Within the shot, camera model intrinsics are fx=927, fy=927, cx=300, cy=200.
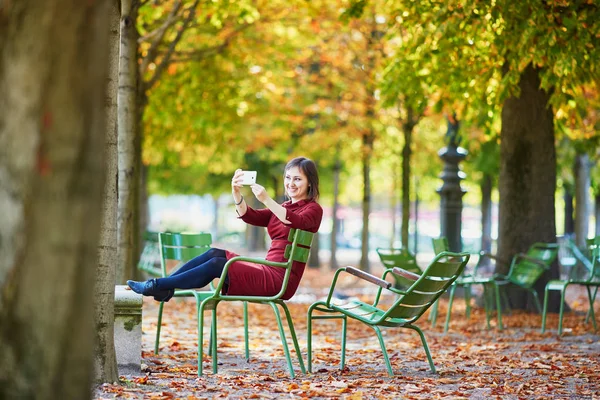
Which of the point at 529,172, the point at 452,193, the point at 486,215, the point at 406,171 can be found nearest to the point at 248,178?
the point at 529,172

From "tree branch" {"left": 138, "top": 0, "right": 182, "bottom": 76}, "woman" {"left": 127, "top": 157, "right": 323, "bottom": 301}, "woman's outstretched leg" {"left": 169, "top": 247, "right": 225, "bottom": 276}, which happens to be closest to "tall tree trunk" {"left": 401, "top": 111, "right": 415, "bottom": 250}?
"tree branch" {"left": 138, "top": 0, "right": 182, "bottom": 76}

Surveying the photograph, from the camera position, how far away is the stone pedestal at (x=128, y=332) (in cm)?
681

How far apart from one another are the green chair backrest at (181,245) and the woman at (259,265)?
4.91ft

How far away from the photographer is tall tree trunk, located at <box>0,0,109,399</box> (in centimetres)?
312

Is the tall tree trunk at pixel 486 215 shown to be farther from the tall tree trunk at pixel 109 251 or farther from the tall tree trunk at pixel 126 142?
the tall tree trunk at pixel 109 251

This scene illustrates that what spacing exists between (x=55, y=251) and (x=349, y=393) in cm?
328

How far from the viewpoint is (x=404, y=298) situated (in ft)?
22.3

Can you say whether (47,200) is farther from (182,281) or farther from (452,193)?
(452,193)

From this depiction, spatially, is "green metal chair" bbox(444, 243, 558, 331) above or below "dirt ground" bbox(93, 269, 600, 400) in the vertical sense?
above

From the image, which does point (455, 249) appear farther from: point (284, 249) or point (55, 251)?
point (55, 251)

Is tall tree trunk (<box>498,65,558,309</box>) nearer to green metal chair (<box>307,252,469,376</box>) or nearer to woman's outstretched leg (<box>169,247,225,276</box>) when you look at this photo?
green metal chair (<box>307,252,469,376</box>)

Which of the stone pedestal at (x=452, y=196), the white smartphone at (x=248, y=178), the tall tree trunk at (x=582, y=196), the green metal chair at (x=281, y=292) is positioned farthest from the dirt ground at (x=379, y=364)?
the tall tree trunk at (x=582, y=196)

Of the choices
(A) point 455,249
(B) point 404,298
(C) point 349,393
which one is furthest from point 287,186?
(A) point 455,249

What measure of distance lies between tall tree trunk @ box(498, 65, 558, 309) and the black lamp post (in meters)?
2.35
